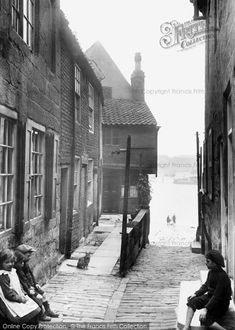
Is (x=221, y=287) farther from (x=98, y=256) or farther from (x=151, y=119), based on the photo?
(x=151, y=119)

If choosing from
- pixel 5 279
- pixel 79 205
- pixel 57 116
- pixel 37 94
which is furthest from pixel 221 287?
pixel 79 205

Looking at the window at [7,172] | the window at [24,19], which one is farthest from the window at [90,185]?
the window at [7,172]

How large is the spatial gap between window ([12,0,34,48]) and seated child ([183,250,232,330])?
433 centimetres

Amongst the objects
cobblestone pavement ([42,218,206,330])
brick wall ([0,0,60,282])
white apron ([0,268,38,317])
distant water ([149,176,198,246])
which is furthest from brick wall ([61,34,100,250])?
white apron ([0,268,38,317])

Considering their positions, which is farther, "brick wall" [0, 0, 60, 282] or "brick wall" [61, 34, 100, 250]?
"brick wall" [61, 34, 100, 250]

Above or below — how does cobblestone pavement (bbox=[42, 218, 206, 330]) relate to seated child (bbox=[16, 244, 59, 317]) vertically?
below

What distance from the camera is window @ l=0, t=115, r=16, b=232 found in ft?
17.1

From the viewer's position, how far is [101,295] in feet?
23.2

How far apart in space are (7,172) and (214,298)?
3241mm

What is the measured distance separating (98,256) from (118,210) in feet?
36.8

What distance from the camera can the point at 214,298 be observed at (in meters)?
4.22

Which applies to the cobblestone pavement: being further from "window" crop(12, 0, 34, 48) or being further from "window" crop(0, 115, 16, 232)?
"window" crop(12, 0, 34, 48)

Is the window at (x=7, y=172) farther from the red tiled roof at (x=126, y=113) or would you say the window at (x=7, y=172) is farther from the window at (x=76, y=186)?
the red tiled roof at (x=126, y=113)

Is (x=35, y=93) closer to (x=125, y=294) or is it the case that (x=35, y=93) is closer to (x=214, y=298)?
(x=125, y=294)
